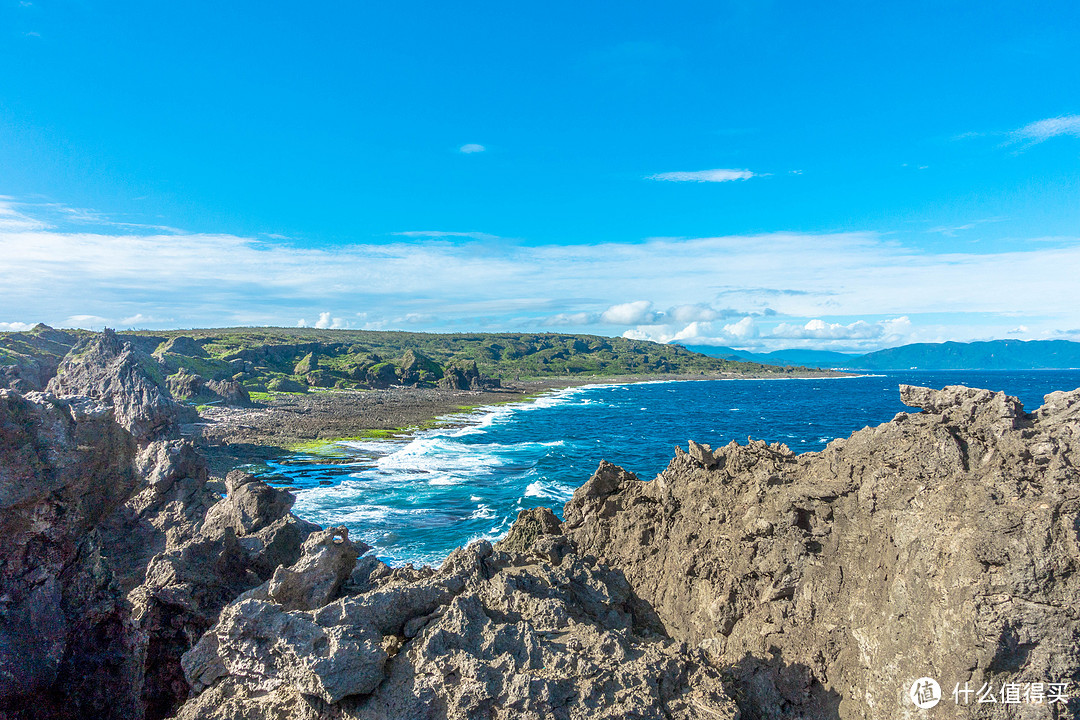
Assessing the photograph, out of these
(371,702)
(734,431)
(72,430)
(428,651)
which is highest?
(72,430)

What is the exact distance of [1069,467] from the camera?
795 cm

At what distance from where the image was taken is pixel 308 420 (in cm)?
7662

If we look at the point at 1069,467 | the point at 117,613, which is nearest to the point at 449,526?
the point at 117,613

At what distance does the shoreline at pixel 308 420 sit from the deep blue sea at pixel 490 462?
4.15 m

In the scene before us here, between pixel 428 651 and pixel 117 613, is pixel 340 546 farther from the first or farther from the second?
pixel 117 613

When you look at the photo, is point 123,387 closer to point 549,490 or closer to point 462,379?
point 549,490

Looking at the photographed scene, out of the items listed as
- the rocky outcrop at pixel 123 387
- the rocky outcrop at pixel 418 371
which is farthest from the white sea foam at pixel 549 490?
the rocky outcrop at pixel 418 371

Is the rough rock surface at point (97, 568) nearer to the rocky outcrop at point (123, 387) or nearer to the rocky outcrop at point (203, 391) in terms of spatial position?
the rocky outcrop at point (123, 387)

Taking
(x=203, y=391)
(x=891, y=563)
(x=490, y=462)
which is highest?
(x=891, y=563)

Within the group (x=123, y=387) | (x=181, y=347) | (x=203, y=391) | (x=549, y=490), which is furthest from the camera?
(x=181, y=347)

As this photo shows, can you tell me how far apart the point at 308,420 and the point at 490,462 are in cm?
3387

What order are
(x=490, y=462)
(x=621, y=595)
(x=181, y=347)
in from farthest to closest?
(x=181, y=347), (x=490, y=462), (x=621, y=595)

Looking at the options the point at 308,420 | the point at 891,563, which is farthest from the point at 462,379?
the point at 891,563

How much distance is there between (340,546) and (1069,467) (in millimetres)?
11915
